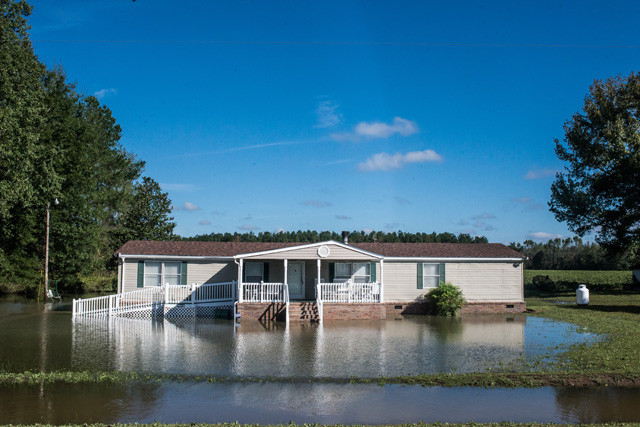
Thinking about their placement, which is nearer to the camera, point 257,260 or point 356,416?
point 356,416

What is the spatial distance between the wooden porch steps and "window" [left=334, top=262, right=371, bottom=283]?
3345 millimetres

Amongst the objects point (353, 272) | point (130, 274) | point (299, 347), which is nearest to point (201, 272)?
point (130, 274)

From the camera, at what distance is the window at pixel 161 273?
2541 centimetres

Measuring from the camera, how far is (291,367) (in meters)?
12.4

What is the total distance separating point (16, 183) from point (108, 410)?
15.6 meters

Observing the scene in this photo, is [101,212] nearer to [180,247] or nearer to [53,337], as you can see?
[180,247]

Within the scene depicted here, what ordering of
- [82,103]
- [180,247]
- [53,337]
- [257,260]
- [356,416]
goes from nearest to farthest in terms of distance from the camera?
[356,416]
[53,337]
[257,260]
[180,247]
[82,103]

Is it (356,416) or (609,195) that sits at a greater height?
(609,195)

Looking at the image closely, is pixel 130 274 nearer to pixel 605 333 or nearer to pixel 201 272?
pixel 201 272

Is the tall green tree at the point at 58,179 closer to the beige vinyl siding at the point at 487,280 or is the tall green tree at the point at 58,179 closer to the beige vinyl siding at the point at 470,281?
the beige vinyl siding at the point at 470,281

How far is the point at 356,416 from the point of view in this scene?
28.7 ft

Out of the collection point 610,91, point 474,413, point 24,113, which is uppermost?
point 610,91

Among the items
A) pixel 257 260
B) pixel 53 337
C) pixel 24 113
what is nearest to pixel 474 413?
pixel 53 337

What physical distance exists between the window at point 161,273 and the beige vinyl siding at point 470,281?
9.77 metres
